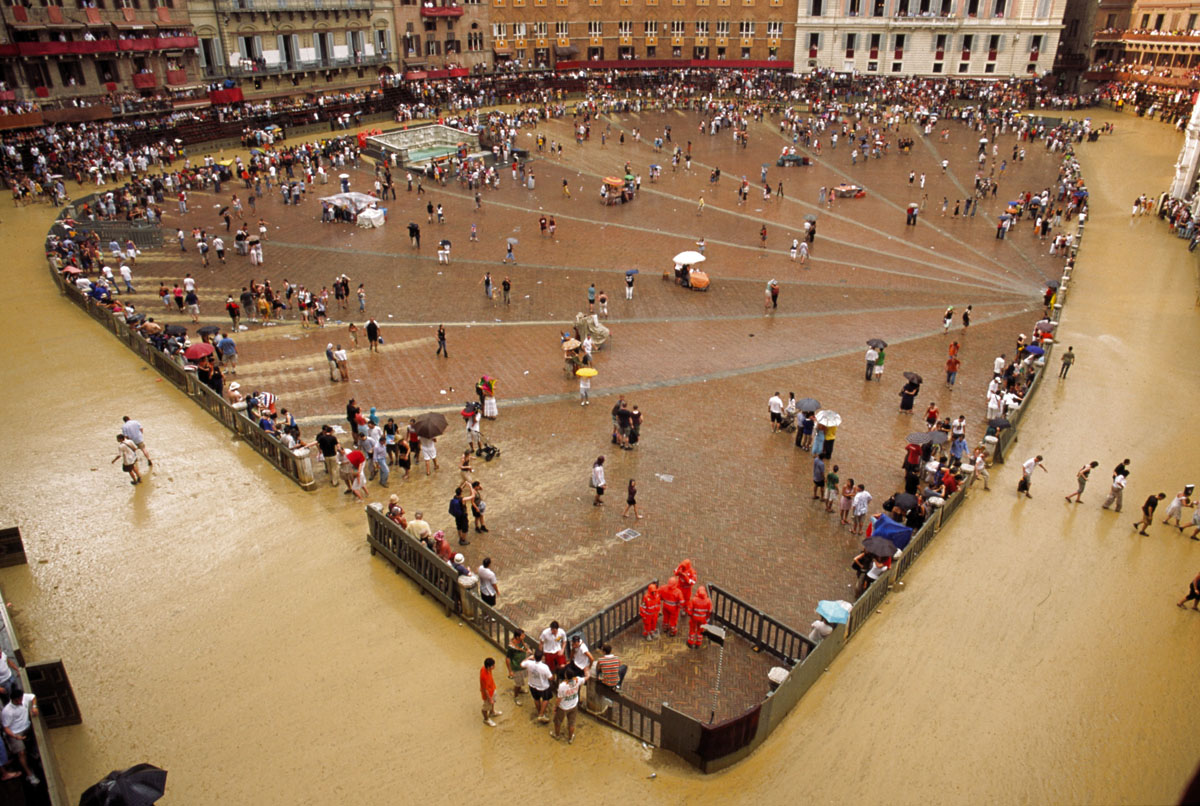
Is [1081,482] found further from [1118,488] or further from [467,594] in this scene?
[467,594]

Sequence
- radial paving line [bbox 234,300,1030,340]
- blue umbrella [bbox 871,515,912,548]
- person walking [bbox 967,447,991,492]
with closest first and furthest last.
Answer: blue umbrella [bbox 871,515,912,548], person walking [bbox 967,447,991,492], radial paving line [bbox 234,300,1030,340]

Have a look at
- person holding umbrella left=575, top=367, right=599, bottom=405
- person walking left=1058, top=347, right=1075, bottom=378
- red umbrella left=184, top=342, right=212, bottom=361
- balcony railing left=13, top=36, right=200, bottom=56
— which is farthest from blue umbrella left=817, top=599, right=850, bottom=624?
balcony railing left=13, top=36, right=200, bottom=56

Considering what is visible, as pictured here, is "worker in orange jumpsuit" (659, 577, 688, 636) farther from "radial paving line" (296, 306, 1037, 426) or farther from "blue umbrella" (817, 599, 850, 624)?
"radial paving line" (296, 306, 1037, 426)

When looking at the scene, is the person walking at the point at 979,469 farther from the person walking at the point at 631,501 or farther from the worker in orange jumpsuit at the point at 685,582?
the worker in orange jumpsuit at the point at 685,582

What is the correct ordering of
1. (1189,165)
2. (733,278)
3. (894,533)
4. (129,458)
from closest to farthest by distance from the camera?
(894,533) → (129,458) → (733,278) → (1189,165)

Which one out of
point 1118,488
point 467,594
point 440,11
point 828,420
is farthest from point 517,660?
point 440,11

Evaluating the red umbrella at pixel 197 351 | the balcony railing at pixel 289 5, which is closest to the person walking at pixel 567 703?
the red umbrella at pixel 197 351
